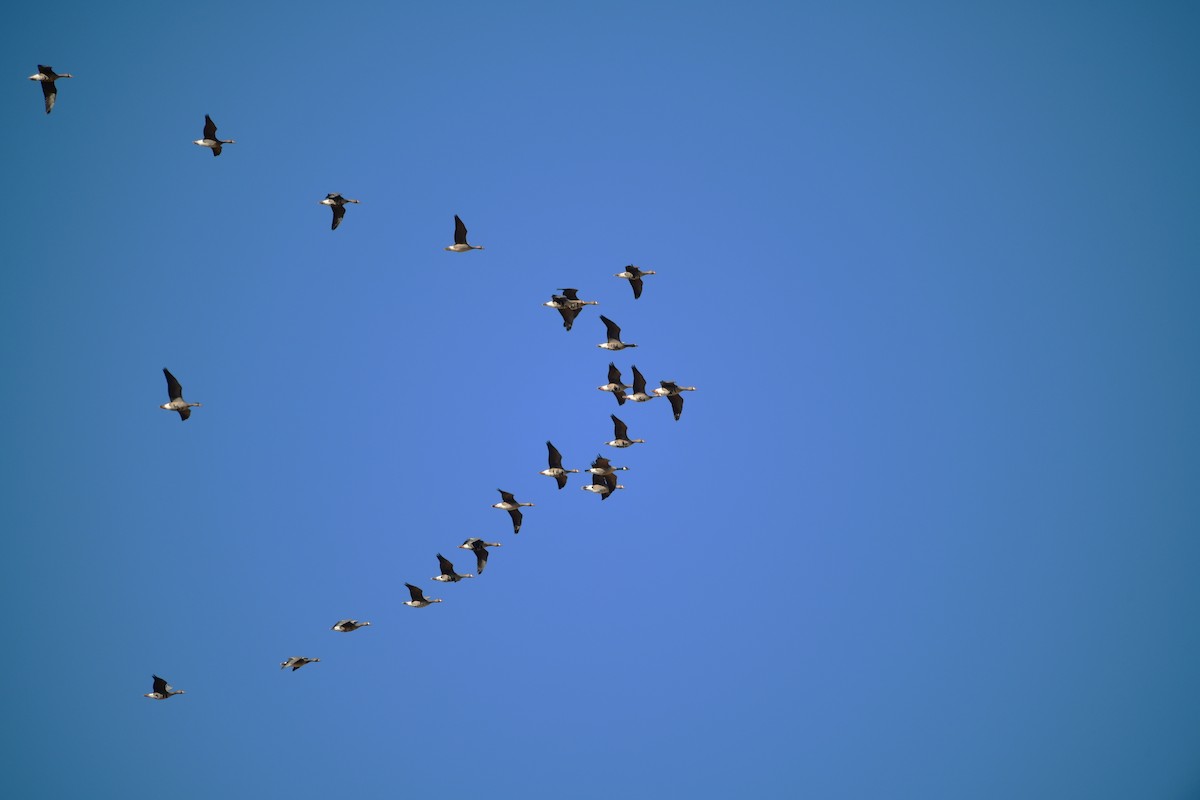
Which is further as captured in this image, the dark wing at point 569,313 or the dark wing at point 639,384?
the dark wing at point 639,384

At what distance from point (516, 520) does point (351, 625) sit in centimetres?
1124

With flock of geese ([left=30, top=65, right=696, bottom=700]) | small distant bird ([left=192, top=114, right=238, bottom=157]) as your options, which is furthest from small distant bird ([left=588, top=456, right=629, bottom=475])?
small distant bird ([left=192, top=114, right=238, bottom=157])

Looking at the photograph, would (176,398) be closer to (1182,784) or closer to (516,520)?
(516,520)

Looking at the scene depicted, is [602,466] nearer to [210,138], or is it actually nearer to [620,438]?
[620,438]

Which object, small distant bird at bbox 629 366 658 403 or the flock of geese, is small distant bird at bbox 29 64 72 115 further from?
small distant bird at bbox 629 366 658 403

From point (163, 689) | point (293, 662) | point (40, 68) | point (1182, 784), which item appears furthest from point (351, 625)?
point (1182, 784)

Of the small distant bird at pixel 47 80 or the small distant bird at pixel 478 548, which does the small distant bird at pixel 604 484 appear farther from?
the small distant bird at pixel 47 80

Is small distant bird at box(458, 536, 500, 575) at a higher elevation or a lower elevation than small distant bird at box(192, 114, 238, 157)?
lower

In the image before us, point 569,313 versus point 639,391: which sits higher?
point 569,313

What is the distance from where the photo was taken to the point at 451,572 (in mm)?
84875

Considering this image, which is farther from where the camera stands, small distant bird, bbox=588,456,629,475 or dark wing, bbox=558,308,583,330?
small distant bird, bbox=588,456,629,475

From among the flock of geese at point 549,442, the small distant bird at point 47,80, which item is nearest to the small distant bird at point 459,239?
the flock of geese at point 549,442

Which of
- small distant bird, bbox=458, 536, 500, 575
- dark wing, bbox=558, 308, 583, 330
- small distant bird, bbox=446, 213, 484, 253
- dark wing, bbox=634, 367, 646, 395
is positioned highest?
small distant bird, bbox=446, 213, 484, 253

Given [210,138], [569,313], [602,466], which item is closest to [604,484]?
[602,466]
